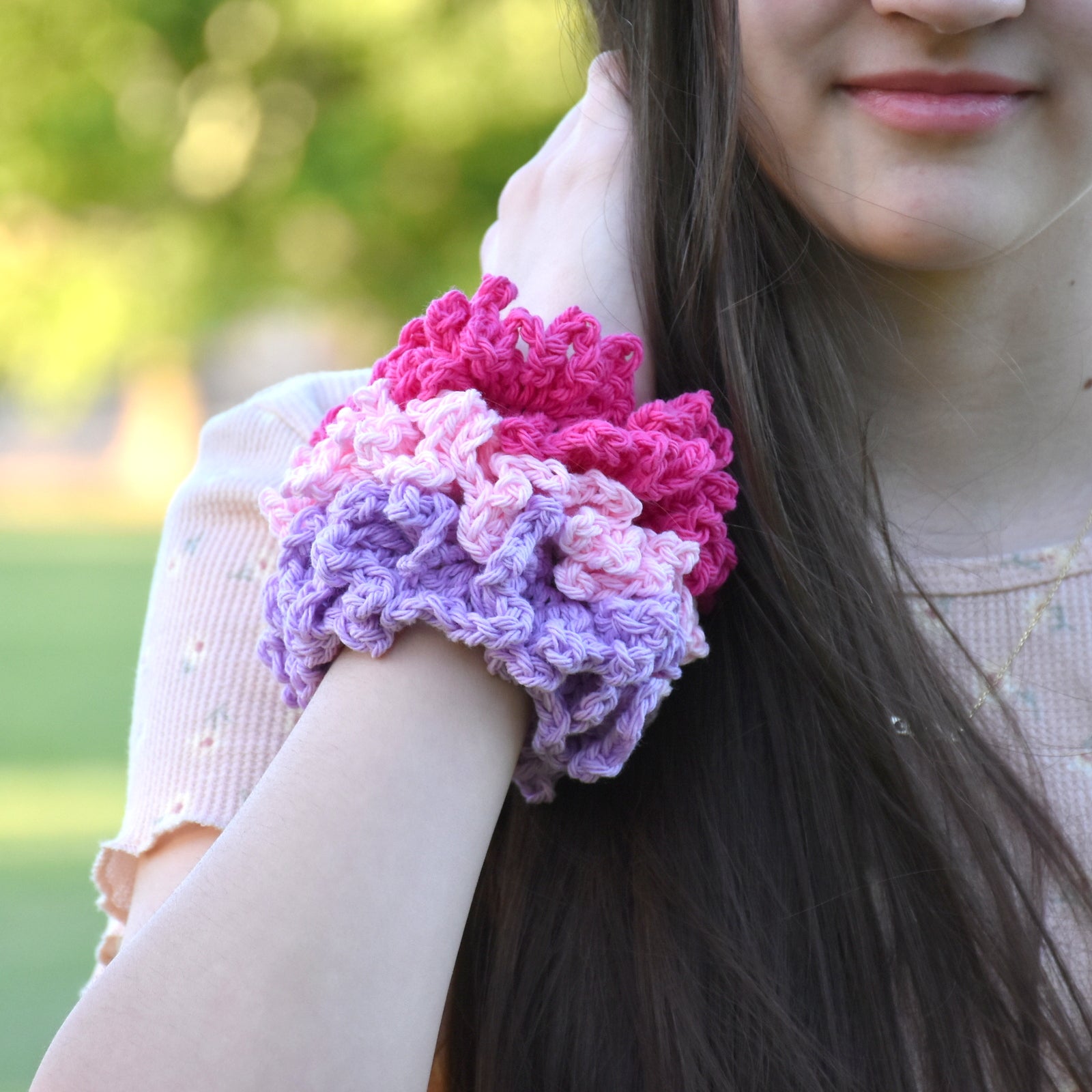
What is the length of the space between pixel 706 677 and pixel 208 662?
426 millimetres

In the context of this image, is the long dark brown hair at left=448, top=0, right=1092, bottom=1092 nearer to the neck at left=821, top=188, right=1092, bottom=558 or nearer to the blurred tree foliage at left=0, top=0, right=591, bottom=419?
the neck at left=821, top=188, right=1092, bottom=558

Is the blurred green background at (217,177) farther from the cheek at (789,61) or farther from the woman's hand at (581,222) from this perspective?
the cheek at (789,61)

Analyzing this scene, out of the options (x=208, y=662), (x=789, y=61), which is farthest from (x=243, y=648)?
(x=789, y=61)

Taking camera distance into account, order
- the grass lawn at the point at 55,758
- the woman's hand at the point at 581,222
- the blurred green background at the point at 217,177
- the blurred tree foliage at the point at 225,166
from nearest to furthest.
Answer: the woman's hand at the point at 581,222
the grass lawn at the point at 55,758
the blurred green background at the point at 217,177
the blurred tree foliage at the point at 225,166

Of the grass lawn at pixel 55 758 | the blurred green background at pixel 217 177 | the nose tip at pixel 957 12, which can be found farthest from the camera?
the blurred green background at pixel 217 177

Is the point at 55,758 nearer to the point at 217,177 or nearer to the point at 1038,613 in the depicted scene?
the point at 1038,613

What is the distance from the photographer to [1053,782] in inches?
46.3

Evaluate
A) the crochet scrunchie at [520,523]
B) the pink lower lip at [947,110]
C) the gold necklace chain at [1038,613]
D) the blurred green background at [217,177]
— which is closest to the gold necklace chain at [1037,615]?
the gold necklace chain at [1038,613]

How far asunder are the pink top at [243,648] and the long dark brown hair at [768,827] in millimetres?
64

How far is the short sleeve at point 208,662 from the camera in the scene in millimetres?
1125

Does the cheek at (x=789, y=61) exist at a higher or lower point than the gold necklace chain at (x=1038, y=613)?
higher

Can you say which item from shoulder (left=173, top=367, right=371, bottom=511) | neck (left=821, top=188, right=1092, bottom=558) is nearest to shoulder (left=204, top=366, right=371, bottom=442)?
shoulder (left=173, top=367, right=371, bottom=511)

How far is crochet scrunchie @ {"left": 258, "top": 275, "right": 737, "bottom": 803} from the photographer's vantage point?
938mm

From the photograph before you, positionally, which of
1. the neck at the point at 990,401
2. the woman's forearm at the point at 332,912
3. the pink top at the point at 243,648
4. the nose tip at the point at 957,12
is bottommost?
the woman's forearm at the point at 332,912
